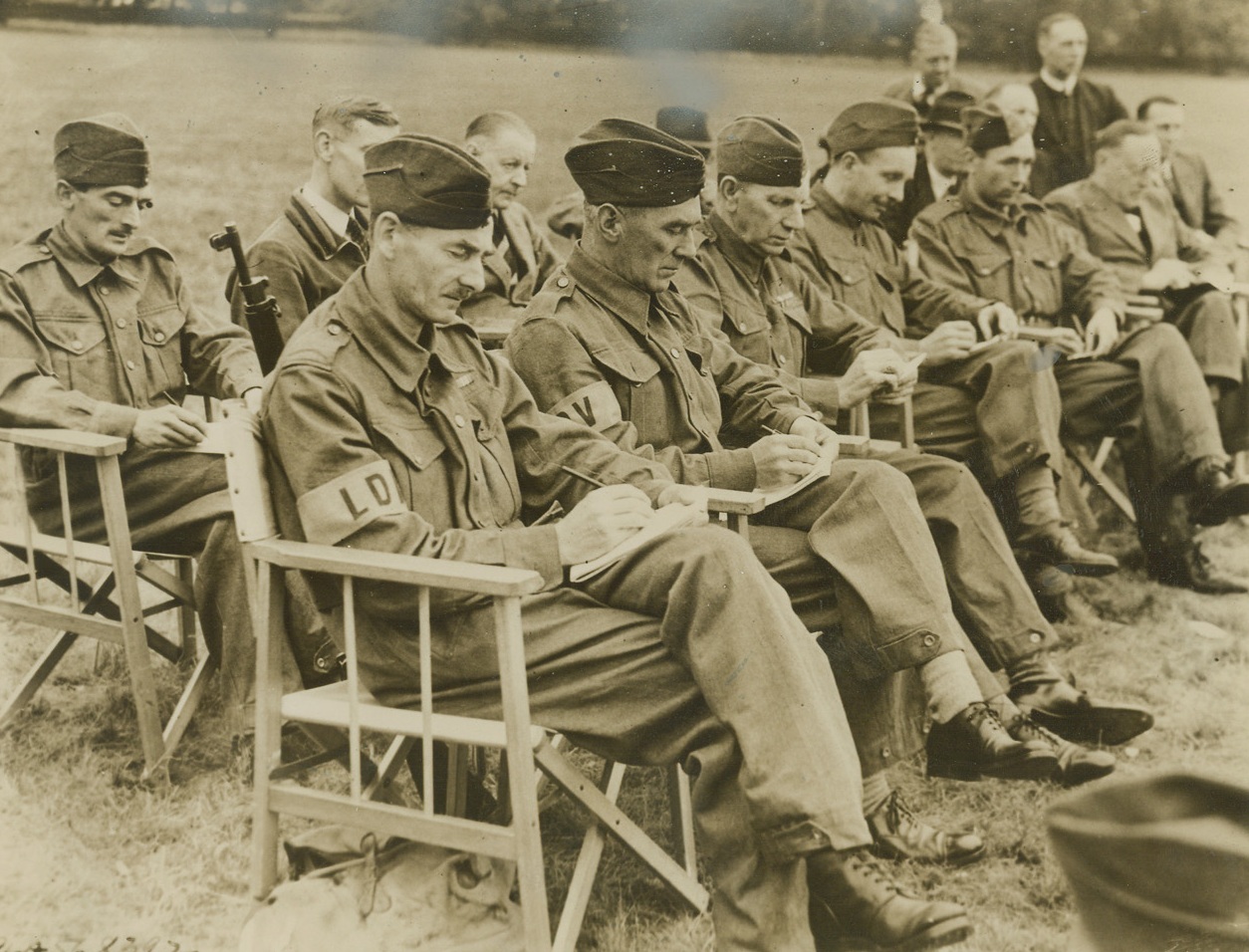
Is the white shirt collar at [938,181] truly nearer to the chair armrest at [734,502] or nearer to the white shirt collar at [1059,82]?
the white shirt collar at [1059,82]

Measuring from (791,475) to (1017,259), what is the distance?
2501 millimetres

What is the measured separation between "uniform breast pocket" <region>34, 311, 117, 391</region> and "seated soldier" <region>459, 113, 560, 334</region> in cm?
117

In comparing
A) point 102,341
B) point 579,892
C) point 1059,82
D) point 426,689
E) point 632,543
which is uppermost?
point 1059,82

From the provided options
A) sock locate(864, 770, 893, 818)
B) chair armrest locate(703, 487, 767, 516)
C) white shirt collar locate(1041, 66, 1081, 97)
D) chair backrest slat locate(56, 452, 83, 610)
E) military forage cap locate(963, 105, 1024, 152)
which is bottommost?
sock locate(864, 770, 893, 818)

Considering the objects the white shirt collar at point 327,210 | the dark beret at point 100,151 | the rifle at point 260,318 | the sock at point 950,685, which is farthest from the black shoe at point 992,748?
the dark beret at point 100,151

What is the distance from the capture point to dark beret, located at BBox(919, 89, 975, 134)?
5.42 m

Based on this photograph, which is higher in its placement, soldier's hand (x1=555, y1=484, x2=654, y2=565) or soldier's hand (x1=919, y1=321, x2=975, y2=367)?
soldier's hand (x1=555, y1=484, x2=654, y2=565)

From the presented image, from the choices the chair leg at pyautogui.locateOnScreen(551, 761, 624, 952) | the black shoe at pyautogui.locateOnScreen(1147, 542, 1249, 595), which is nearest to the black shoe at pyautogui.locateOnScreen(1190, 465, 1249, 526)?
the black shoe at pyautogui.locateOnScreen(1147, 542, 1249, 595)

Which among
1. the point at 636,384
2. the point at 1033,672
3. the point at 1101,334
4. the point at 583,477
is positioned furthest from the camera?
the point at 1101,334

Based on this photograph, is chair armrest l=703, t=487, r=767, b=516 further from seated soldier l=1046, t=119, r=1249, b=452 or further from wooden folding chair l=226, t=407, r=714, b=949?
seated soldier l=1046, t=119, r=1249, b=452

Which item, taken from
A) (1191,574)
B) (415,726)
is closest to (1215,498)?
(1191,574)

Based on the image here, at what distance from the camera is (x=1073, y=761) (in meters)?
3.64

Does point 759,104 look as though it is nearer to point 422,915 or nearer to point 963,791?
point 963,791

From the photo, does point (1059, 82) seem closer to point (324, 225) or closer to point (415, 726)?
point (324, 225)
